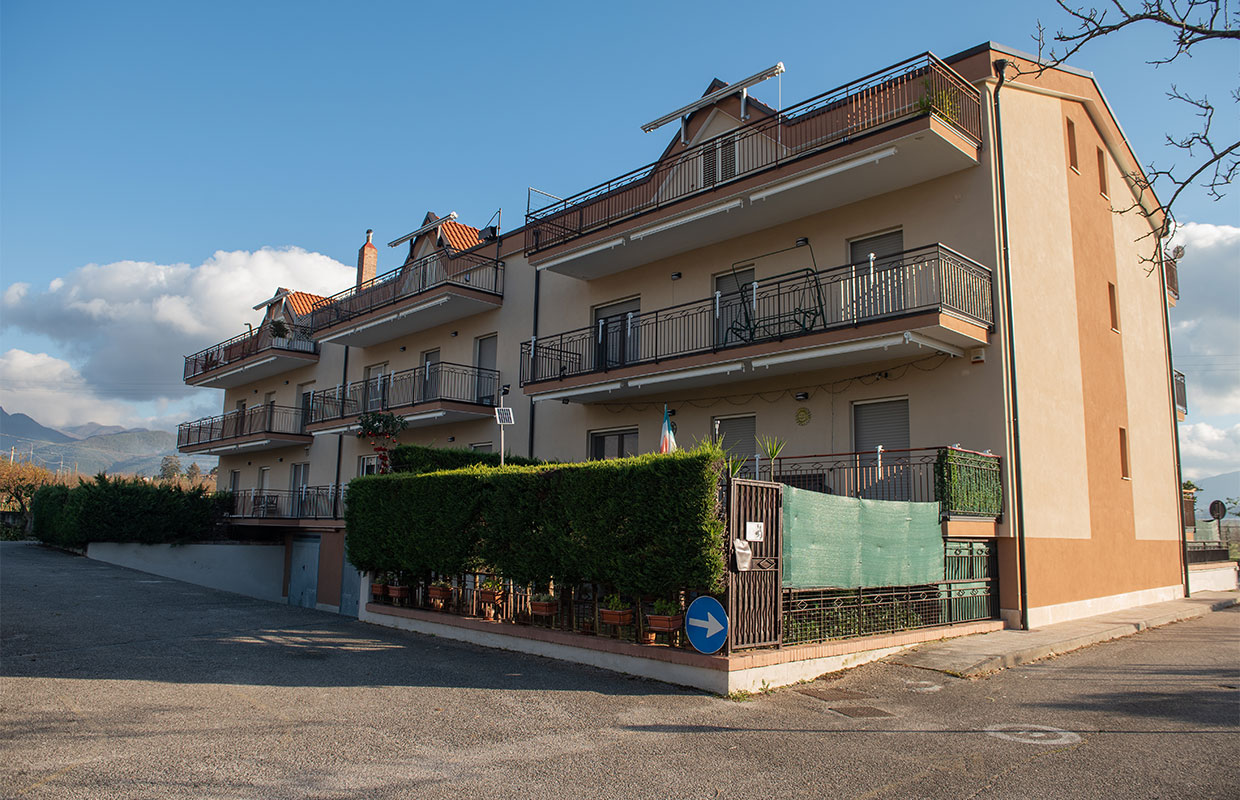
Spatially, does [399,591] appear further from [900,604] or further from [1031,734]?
[1031,734]

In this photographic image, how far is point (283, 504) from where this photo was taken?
2931 cm

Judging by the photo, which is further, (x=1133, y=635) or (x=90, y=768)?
(x=1133, y=635)

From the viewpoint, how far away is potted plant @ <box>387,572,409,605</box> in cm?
1345

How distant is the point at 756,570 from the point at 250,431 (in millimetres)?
26419

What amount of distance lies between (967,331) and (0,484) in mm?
48011

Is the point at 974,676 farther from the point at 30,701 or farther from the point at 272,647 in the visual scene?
the point at 30,701

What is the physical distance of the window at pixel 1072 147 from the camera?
17.1 meters

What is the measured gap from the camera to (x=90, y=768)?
225 inches

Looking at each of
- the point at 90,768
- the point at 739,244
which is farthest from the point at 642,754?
the point at 739,244

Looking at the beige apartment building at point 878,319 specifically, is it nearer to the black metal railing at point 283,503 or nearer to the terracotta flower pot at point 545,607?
the black metal railing at point 283,503

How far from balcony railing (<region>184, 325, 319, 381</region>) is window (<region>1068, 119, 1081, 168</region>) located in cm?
2378

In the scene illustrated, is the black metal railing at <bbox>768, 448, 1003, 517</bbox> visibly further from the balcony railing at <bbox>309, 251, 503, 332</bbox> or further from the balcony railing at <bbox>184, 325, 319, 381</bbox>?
the balcony railing at <bbox>184, 325, 319, 381</bbox>

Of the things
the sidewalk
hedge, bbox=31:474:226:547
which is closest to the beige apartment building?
the sidewalk

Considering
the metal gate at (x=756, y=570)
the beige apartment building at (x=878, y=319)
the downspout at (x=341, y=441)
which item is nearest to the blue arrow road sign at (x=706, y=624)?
the metal gate at (x=756, y=570)
